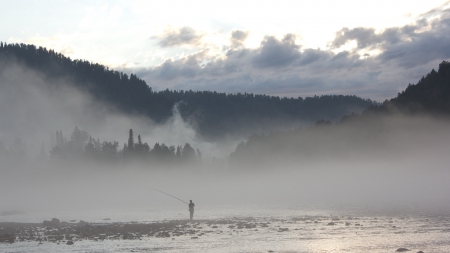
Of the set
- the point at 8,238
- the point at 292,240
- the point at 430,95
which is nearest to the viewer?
the point at 292,240

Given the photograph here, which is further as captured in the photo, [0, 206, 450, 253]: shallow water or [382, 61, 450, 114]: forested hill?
[382, 61, 450, 114]: forested hill

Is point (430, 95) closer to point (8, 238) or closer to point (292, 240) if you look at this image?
point (292, 240)

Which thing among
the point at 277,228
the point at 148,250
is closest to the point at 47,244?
the point at 148,250

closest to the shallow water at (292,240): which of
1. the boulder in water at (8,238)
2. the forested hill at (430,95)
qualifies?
the boulder in water at (8,238)

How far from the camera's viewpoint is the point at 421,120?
187125mm

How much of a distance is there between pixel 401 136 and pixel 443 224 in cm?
15237

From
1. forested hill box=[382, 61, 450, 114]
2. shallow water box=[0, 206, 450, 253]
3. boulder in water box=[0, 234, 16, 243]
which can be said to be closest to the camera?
shallow water box=[0, 206, 450, 253]

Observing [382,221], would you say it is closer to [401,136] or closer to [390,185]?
[390,185]

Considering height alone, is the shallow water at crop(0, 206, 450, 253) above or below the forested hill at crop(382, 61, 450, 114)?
below

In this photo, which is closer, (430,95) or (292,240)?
(292,240)

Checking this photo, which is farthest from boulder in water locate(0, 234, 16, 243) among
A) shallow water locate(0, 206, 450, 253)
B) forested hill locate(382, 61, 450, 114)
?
forested hill locate(382, 61, 450, 114)

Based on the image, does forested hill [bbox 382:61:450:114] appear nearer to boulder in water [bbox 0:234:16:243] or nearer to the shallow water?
the shallow water

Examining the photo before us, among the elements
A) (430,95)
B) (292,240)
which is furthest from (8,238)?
(430,95)

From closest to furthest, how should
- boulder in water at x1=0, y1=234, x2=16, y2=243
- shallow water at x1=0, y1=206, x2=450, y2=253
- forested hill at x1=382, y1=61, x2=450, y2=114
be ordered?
shallow water at x1=0, y1=206, x2=450, y2=253
boulder in water at x1=0, y1=234, x2=16, y2=243
forested hill at x1=382, y1=61, x2=450, y2=114
